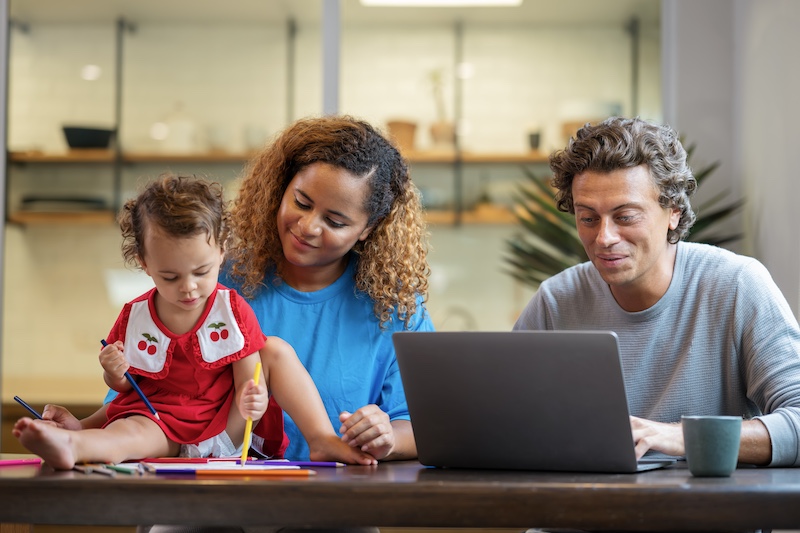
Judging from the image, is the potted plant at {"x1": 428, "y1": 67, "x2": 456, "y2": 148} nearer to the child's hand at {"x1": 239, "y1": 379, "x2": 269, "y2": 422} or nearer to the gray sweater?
the gray sweater

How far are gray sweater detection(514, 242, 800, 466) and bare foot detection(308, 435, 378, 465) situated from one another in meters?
0.61

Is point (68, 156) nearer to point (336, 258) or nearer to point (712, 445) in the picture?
point (336, 258)

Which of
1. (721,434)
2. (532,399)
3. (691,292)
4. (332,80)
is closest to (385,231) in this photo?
(691,292)

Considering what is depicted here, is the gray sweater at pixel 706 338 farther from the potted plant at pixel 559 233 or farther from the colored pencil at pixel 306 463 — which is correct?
the potted plant at pixel 559 233

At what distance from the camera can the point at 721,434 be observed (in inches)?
51.9

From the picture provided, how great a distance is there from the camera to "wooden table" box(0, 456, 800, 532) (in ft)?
3.84

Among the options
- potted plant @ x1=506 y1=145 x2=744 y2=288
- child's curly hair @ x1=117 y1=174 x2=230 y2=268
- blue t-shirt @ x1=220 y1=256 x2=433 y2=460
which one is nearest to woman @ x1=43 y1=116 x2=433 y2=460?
blue t-shirt @ x1=220 y1=256 x2=433 y2=460

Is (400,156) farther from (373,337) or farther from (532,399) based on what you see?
(532,399)

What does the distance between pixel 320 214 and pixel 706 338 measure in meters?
0.80

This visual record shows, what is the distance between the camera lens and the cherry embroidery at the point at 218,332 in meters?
1.66

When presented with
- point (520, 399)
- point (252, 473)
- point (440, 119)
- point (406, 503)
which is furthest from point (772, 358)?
point (440, 119)

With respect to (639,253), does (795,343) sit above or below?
below

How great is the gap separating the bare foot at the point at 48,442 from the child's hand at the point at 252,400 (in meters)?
0.27

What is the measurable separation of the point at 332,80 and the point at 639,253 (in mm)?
2535
